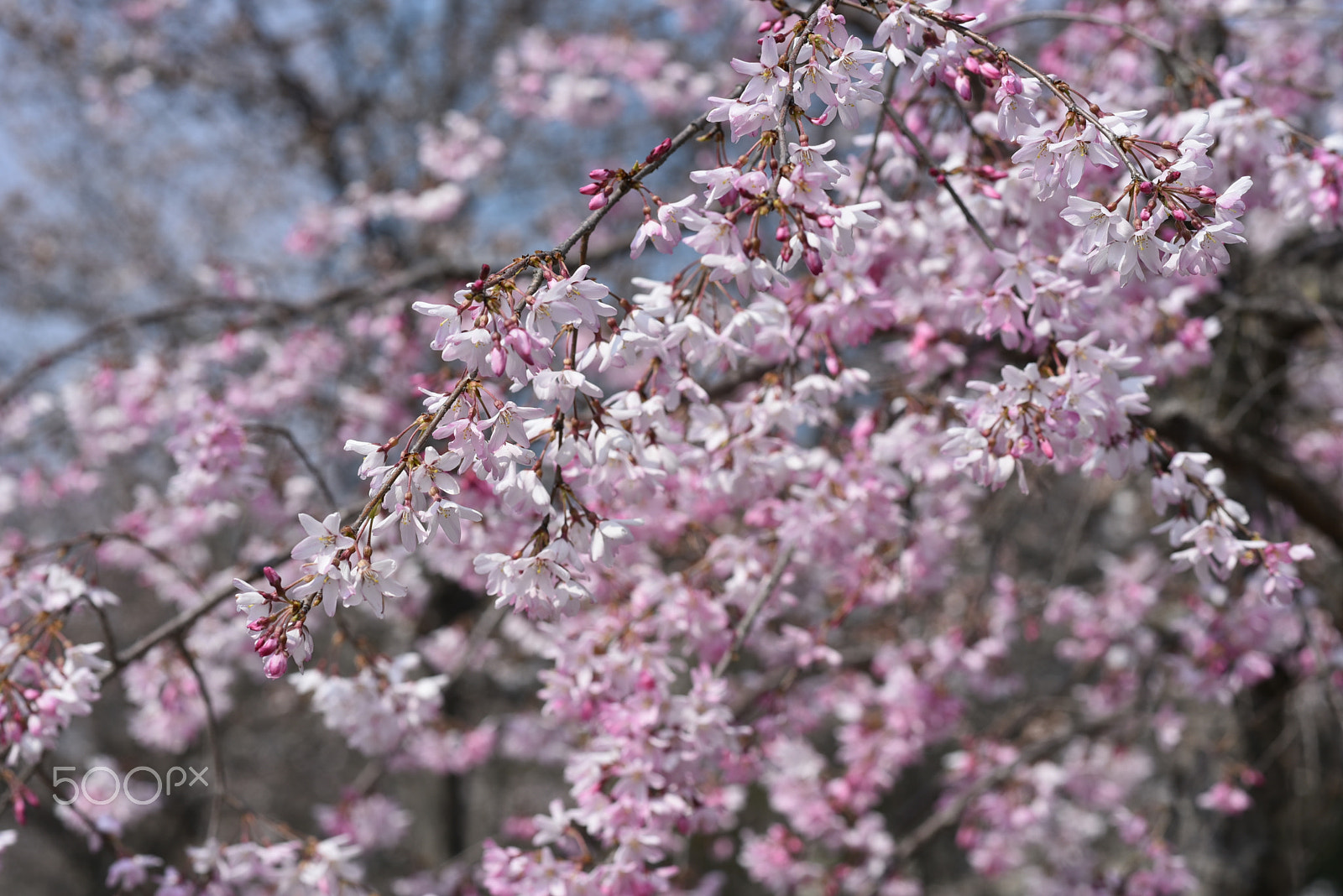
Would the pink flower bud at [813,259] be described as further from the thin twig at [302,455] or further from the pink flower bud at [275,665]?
the thin twig at [302,455]

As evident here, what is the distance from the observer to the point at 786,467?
2.12 m

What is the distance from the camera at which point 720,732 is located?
2086 mm

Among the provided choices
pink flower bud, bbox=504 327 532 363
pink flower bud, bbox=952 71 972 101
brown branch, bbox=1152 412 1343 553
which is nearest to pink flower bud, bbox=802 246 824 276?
pink flower bud, bbox=952 71 972 101

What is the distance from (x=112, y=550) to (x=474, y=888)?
261 centimetres

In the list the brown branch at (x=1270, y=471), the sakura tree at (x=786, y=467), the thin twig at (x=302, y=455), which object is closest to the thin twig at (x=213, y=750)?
the sakura tree at (x=786, y=467)

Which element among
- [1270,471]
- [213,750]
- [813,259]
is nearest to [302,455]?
[213,750]

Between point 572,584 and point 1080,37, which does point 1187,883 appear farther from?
point 1080,37

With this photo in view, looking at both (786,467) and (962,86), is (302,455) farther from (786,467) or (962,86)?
(962,86)

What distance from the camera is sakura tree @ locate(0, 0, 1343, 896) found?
145 cm

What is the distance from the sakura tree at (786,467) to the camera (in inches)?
57.1

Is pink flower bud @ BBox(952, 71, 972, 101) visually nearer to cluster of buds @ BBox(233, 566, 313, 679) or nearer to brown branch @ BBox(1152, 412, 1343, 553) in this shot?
cluster of buds @ BBox(233, 566, 313, 679)

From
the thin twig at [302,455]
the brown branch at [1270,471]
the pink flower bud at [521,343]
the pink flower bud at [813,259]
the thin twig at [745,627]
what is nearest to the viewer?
the pink flower bud at [521,343]

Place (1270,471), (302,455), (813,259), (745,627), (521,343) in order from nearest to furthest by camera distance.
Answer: (521,343) → (813,259) → (745,627) → (302,455) → (1270,471)

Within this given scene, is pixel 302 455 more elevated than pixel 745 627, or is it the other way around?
pixel 302 455
